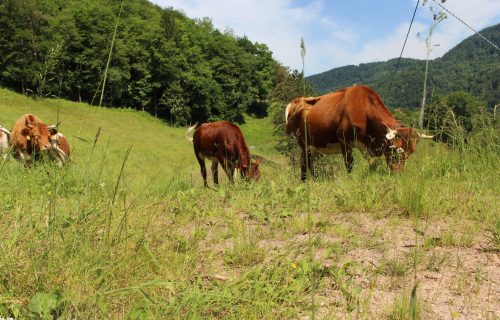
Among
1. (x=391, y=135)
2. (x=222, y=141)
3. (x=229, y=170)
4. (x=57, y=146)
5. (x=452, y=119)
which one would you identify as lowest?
(x=229, y=170)

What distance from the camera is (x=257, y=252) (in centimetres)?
273

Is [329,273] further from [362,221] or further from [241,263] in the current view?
[362,221]

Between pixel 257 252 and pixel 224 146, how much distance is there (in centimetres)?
869

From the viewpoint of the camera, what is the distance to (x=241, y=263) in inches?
104

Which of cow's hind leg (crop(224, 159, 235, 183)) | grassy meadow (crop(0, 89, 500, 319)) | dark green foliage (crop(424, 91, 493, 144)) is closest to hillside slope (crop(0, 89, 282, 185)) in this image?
cow's hind leg (crop(224, 159, 235, 183))

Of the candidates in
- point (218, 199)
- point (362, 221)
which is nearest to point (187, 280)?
→ point (362, 221)

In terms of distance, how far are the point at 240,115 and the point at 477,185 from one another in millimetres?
86403

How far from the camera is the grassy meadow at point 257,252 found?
6.43 ft

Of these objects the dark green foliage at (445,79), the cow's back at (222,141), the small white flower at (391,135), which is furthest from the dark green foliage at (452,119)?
the cow's back at (222,141)

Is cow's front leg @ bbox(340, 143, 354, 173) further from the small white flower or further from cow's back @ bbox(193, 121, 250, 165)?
cow's back @ bbox(193, 121, 250, 165)

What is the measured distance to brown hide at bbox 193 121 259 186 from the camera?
10938 mm

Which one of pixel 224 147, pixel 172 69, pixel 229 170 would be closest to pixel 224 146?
pixel 224 147

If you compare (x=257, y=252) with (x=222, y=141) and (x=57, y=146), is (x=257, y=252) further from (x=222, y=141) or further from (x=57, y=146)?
(x=222, y=141)

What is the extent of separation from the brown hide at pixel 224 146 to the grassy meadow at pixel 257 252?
6.24m
